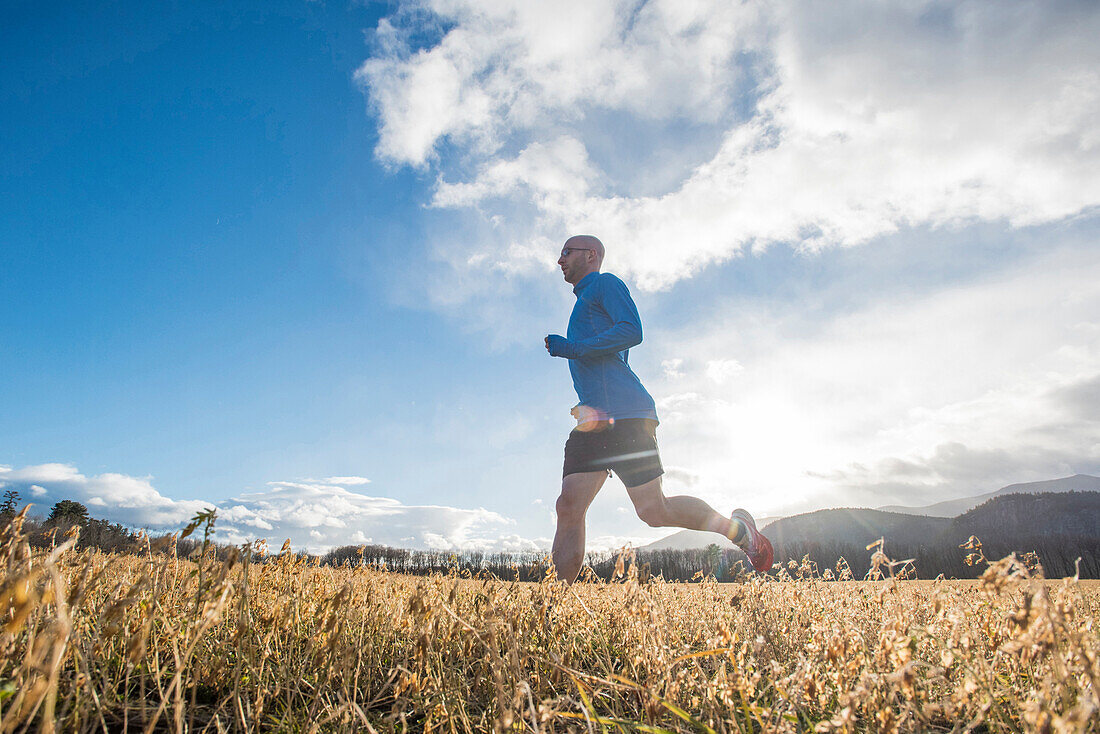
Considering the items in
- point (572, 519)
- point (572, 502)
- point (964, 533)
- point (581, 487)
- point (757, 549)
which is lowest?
point (964, 533)

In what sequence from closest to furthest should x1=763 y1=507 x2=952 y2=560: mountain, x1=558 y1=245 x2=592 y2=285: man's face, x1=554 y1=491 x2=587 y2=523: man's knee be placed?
x1=554 y1=491 x2=587 y2=523: man's knee, x1=558 y1=245 x2=592 y2=285: man's face, x1=763 y1=507 x2=952 y2=560: mountain

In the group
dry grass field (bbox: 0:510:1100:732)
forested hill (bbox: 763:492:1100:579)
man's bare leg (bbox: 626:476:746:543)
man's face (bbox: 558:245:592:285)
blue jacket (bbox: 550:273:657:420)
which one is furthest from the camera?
forested hill (bbox: 763:492:1100:579)

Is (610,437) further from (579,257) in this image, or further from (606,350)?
(579,257)

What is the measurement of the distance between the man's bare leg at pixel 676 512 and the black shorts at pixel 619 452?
0.35 ft

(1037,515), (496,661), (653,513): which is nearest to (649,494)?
(653,513)

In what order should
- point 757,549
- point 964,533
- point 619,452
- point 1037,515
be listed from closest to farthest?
point 619,452, point 757,549, point 1037,515, point 964,533

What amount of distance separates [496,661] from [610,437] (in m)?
3.50

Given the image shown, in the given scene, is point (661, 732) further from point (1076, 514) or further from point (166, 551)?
point (1076, 514)

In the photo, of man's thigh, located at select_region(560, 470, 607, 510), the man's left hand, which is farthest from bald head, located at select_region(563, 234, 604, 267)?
man's thigh, located at select_region(560, 470, 607, 510)

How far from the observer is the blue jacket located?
495 centimetres

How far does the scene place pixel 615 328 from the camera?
5.05 metres

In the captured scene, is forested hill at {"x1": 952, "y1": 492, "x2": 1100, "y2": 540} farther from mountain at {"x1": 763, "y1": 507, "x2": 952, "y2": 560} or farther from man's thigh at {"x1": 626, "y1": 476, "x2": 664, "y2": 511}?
man's thigh at {"x1": 626, "y1": 476, "x2": 664, "y2": 511}

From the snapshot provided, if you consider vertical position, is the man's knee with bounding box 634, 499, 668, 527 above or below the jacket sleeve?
below

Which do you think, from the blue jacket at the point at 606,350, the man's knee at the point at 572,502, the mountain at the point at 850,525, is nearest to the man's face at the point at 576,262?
the blue jacket at the point at 606,350
